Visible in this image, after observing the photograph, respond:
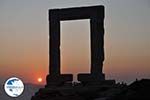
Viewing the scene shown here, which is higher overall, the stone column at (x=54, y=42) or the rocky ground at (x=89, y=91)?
the stone column at (x=54, y=42)

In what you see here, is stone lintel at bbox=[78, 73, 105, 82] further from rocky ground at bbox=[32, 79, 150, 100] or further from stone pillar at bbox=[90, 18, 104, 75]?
rocky ground at bbox=[32, 79, 150, 100]

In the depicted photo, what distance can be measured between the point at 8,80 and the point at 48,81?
264 centimetres

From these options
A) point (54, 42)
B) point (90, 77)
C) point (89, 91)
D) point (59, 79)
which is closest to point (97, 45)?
point (90, 77)

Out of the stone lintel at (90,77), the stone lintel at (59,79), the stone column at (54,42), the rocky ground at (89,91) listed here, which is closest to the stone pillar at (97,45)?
the stone lintel at (90,77)

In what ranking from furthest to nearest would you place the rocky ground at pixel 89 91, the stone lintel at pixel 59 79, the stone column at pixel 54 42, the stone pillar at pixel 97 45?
the stone column at pixel 54 42
the stone pillar at pixel 97 45
the stone lintel at pixel 59 79
the rocky ground at pixel 89 91

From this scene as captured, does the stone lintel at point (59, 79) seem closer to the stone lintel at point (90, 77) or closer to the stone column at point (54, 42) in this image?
the stone lintel at point (90, 77)

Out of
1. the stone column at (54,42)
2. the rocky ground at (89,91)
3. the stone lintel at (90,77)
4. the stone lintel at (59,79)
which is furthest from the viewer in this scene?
the stone column at (54,42)

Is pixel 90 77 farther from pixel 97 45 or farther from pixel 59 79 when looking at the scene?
pixel 97 45

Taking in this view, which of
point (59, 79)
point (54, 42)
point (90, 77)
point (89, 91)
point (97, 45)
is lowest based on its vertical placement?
point (89, 91)

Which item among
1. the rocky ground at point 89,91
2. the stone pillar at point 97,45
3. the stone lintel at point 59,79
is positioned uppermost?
the stone pillar at point 97,45

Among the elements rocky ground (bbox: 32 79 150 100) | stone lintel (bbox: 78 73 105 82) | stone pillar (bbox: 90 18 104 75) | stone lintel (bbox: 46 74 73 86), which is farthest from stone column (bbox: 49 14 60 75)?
rocky ground (bbox: 32 79 150 100)

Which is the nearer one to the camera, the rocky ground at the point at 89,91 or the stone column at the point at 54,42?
the rocky ground at the point at 89,91

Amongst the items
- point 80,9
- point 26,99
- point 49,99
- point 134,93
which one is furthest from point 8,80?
point 26,99

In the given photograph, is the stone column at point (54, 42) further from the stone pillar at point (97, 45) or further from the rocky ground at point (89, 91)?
the rocky ground at point (89, 91)
